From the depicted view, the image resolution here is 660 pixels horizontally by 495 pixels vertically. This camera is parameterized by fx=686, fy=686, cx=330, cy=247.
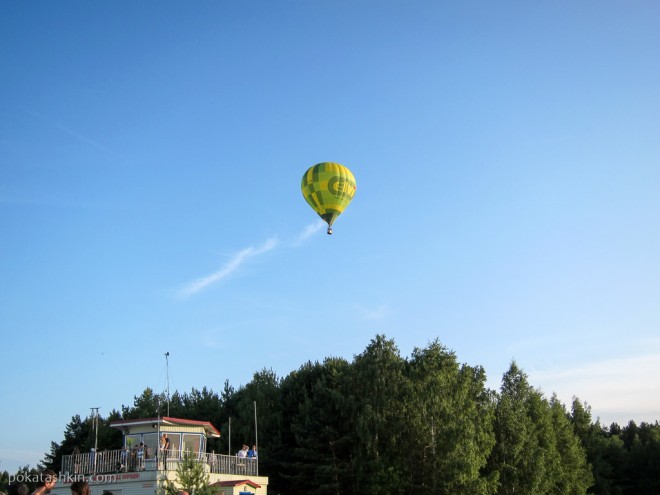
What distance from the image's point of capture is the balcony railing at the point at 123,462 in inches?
1272

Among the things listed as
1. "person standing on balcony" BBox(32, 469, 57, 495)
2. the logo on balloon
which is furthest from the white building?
"person standing on balcony" BBox(32, 469, 57, 495)

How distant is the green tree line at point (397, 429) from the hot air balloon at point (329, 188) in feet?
35.8

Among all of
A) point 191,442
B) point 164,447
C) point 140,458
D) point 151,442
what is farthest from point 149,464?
point 191,442

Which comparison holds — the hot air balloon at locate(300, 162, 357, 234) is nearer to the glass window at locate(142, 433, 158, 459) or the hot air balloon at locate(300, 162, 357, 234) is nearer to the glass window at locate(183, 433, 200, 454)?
the glass window at locate(183, 433, 200, 454)

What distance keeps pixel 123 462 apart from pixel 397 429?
20063 mm

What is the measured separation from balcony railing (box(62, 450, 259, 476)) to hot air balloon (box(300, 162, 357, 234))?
16.9 m

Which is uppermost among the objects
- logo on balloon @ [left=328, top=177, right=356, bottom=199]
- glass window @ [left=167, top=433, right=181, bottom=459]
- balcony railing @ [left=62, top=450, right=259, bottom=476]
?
logo on balloon @ [left=328, top=177, right=356, bottom=199]

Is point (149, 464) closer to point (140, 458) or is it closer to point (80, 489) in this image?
point (140, 458)

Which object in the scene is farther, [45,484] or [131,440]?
[131,440]

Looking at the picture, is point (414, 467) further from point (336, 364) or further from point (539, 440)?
point (539, 440)

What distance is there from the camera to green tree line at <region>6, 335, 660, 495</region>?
45.4 metres

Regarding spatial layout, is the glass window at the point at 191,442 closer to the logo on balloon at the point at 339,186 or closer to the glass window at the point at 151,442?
the glass window at the point at 151,442

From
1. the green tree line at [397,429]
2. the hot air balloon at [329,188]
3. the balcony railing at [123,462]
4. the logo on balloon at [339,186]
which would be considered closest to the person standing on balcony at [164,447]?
the balcony railing at [123,462]

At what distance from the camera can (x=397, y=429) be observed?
4669 cm
